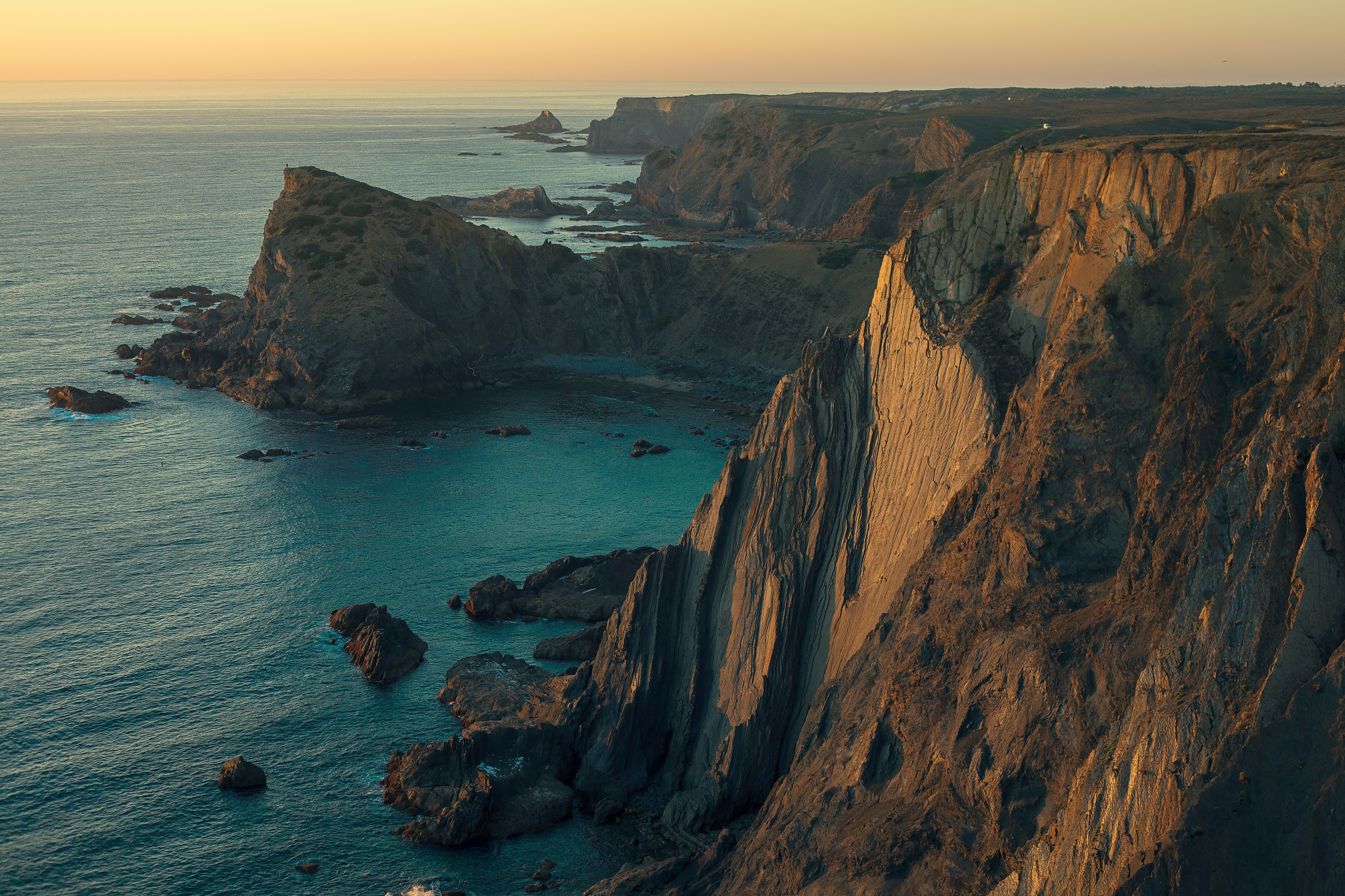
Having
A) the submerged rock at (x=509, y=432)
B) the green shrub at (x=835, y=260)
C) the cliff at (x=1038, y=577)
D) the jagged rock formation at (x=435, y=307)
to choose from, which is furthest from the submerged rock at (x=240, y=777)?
the green shrub at (x=835, y=260)

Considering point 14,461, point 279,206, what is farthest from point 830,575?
point 279,206

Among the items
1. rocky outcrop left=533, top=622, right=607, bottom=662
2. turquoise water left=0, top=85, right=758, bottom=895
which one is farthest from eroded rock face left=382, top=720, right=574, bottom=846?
rocky outcrop left=533, top=622, right=607, bottom=662

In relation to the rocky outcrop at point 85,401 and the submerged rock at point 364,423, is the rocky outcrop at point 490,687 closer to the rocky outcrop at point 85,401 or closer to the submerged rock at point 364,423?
the submerged rock at point 364,423

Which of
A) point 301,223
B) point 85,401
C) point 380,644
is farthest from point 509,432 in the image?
point 380,644

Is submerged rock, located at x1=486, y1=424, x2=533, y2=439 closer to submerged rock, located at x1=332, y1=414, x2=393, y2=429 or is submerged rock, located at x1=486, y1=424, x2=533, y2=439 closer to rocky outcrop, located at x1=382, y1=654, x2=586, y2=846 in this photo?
submerged rock, located at x1=332, y1=414, x2=393, y2=429

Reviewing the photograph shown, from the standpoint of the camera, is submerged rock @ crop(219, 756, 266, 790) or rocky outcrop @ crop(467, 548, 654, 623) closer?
submerged rock @ crop(219, 756, 266, 790)

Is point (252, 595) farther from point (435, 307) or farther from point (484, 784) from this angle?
point (435, 307)

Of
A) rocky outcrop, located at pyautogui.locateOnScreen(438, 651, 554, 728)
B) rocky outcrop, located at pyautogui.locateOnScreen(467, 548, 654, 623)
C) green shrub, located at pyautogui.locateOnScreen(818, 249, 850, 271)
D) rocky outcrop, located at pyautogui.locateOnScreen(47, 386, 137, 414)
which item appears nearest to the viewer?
rocky outcrop, located at pyautogui.locateOnScreen(438, 651, 554, 728)
